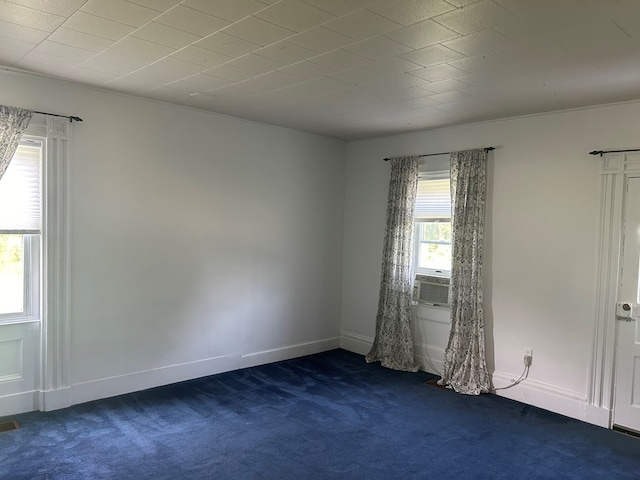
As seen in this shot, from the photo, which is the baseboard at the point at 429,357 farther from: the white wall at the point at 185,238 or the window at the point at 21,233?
the window at the point at 21,233

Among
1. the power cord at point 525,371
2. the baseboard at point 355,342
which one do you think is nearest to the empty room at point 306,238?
the power cord at point 525,371

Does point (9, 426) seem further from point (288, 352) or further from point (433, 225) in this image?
point (433, 225)

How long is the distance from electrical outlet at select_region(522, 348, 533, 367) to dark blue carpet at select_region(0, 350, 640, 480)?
39 centimetres

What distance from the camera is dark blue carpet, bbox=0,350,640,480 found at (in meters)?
3.03

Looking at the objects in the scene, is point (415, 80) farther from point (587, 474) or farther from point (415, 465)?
point (587, 474)

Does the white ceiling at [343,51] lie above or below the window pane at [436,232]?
above

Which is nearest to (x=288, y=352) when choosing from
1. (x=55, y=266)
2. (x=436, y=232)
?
(x=436, y=232)

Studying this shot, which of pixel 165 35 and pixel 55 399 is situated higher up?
pixel 165 35

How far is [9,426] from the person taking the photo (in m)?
3.47

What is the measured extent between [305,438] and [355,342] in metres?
2.52

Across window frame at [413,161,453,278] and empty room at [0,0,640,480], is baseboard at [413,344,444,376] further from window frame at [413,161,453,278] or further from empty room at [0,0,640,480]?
window frame at [413,161,453,278]

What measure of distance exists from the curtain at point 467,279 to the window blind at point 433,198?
0.71ft

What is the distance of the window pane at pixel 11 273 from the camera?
12.1 ft

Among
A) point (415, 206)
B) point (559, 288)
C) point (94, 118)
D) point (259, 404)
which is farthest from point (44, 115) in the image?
point (559, 288)
